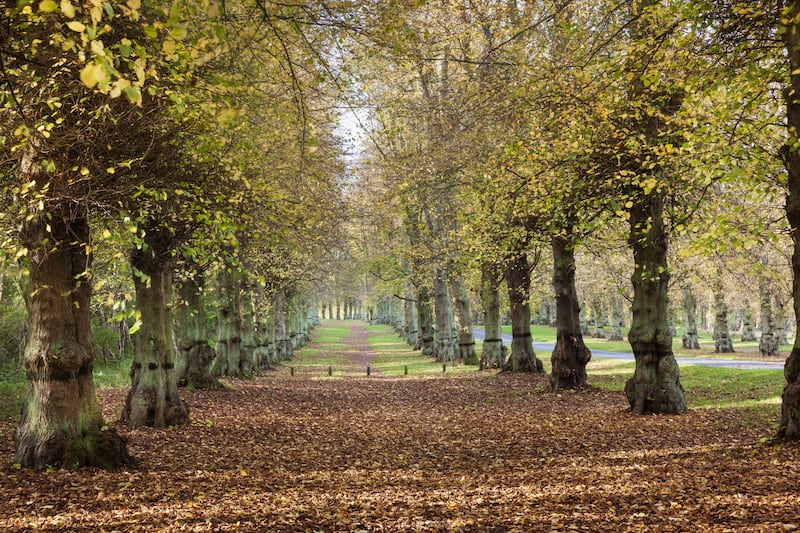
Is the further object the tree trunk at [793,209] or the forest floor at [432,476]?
the tree trunk at [793,209]

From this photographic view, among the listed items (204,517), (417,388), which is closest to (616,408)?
(417,388)

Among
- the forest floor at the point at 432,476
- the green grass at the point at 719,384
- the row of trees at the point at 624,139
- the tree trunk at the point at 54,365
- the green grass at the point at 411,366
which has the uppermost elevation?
the row of trees at the point at 624,139

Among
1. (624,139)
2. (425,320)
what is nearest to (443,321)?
(425,320)

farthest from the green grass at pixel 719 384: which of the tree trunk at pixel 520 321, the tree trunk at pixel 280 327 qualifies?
the tree trunk at pixel 280 327

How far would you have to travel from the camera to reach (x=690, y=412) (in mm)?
13203

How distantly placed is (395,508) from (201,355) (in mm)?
13311

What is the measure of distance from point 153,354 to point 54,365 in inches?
164

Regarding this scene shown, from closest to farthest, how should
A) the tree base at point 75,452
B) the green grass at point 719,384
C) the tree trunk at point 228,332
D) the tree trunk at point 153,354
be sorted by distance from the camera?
the tree base at point 75,452
the tree trunk at point 153,354
the green grass at point 719,384
the tree trunk at point 228,332

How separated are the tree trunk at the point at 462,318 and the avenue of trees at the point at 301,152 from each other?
6.38 m

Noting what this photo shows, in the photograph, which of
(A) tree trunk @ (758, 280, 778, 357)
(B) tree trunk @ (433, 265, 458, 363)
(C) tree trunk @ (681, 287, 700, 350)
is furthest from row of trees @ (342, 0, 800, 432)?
(C) tree trunk @ (681, 287, 700, 350)

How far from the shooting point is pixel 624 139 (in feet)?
36.4

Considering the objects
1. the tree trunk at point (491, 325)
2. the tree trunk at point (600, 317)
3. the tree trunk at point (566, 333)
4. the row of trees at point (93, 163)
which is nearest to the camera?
the row of trees at point (93, 163)

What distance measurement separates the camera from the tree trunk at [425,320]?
37.9 metres

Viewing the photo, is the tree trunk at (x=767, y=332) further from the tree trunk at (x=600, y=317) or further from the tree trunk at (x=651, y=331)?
the tree trunk at (x=651, y=331)
